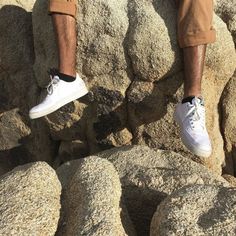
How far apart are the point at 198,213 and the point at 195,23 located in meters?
1.43

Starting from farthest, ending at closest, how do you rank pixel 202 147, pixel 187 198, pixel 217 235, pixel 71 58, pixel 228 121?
pixel 228 121
pixel 71 58
pixel 202 147
pixel 187 198
pixel 217 235

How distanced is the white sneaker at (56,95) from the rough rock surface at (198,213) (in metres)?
1.21

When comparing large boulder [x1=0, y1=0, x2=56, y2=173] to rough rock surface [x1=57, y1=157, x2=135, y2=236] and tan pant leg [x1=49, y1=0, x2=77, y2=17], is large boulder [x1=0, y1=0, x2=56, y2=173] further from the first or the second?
rough rock surface [x1=57, y1=157, x2=135, y2=236]

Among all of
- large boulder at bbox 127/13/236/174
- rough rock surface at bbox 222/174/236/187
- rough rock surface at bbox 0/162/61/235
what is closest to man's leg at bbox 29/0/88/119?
large boulder at bbox 127/13/236/174

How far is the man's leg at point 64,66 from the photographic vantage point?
3.08m

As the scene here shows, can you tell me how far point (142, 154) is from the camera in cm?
304

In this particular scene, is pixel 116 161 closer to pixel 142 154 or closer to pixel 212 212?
pixel 142 154

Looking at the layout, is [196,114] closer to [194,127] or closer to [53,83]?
[194,127]

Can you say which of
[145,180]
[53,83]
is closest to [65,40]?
[53,83]

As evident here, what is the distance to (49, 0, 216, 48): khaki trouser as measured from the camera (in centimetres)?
306

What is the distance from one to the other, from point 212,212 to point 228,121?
5.40ft

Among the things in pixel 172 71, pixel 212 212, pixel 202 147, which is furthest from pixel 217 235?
pixel 172 71

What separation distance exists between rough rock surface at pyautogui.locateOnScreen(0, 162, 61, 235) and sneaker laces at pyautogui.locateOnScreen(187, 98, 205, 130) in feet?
3.42

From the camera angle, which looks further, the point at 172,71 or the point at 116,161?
the point at 172,71
